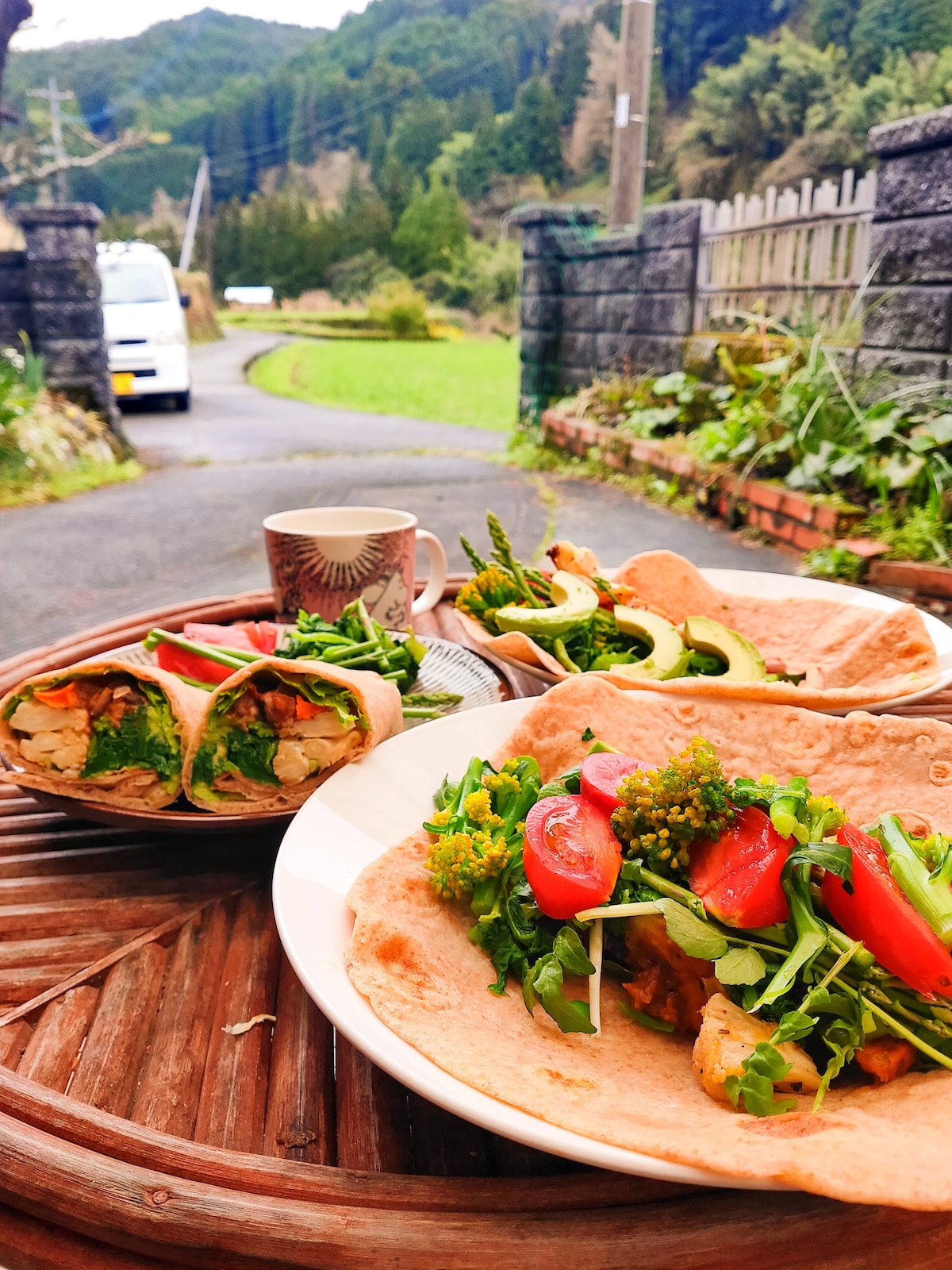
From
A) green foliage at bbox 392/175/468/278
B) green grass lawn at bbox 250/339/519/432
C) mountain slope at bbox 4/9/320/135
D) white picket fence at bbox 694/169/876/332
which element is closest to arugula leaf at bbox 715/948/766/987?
white picket fence at bbox 694/169/876/332

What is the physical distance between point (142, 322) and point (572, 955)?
32.2ft

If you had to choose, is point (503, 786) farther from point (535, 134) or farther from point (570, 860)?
point (535, 134)

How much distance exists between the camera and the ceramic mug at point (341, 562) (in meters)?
1.15

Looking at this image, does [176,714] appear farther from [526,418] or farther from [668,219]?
[526,418]

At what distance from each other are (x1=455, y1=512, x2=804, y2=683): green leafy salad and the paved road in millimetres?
2547

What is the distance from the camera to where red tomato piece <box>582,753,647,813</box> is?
0.67m

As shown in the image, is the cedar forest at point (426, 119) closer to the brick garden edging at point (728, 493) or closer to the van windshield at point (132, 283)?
the van windshield at point (132, 283)

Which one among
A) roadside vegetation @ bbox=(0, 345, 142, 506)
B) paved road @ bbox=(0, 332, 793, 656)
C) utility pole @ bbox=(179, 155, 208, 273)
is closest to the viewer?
paved road @ bbox=(0, 332, 793, 656)

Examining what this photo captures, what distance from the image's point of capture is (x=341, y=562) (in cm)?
115

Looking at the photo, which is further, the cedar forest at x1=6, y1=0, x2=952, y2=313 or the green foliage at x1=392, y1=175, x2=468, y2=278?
the green foliage at x1=392, y1=175, x2=468, y2=278

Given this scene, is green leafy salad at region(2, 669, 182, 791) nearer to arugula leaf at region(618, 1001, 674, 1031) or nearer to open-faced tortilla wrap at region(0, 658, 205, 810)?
open-faced tortilla wrap at region(0, 658, 205, 810)

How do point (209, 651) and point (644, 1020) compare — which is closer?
point (644, 1020)

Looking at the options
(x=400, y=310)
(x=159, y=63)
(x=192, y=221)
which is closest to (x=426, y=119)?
(x=192, y=221)

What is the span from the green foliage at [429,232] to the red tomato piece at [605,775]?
1803cm
